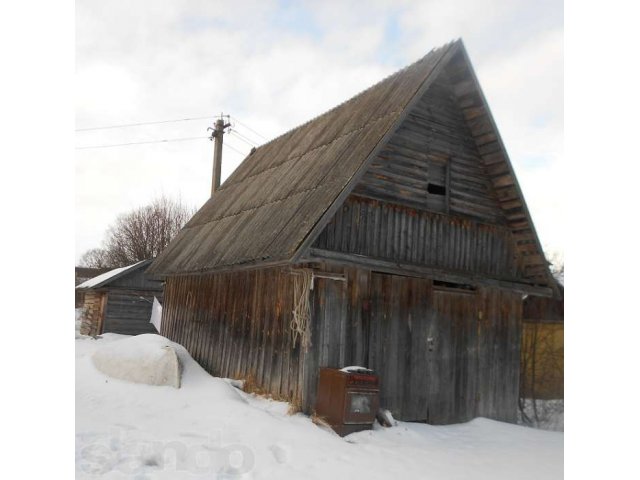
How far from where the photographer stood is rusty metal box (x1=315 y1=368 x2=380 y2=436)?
8.06 metres

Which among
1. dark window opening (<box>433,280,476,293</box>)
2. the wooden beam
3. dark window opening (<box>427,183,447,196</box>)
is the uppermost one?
dark window opening (<box>427,183,447,196</box>)

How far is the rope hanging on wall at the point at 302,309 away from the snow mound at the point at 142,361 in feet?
6.99

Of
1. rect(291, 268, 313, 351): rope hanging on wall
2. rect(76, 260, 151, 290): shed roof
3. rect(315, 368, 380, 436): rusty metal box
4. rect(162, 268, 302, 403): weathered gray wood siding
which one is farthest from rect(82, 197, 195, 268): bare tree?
rect(315, 368, 380, 436): rusty metal box

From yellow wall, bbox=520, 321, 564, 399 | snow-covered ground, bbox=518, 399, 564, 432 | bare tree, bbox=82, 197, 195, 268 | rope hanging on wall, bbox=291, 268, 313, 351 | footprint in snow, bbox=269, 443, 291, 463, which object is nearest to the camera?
footprint in snow, bbox=269, 443, 291, 463

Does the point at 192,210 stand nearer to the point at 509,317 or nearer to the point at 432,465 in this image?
Result: the point at 509,317

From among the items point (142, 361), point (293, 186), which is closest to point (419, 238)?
point (293, 186)

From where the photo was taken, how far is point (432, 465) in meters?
7.04

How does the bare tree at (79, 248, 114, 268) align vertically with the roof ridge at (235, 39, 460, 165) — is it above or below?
below

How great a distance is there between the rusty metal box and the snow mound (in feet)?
8.51

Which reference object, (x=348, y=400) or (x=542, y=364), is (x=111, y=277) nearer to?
(x=542, y=364)

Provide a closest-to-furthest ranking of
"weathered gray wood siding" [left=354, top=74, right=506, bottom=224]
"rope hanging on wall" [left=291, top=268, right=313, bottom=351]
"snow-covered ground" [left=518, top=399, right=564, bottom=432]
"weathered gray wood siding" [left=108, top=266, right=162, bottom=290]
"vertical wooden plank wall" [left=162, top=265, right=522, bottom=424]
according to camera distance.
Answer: "rope hanging on wall" [left=291, top=268, right=313, bottom=351] < "vertical wooden plank wall" [left=162, top=265, right=522, bottom=424] < "weathered gray wood siding" [left=354, top=74, right=506, bottom=224] < "snow-covered ground" [left=518, top=399, right=564, bottom=432] < "weathered gray wood siding" [left=108, top=266, right=162, bottom=290]

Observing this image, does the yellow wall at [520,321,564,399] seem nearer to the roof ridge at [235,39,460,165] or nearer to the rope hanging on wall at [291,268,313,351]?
the roof ridge at [235,39,460,165]
